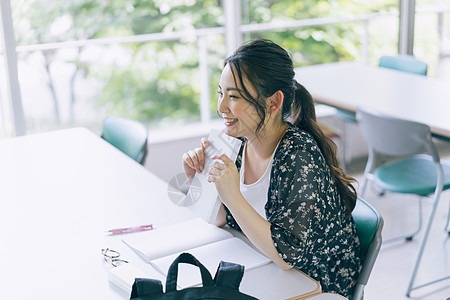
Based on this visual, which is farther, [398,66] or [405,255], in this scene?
[398,66]

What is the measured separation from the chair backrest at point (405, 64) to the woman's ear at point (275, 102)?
2262mm

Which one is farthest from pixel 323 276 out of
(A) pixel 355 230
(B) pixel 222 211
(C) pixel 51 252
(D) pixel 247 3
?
(D) pixel 247 3

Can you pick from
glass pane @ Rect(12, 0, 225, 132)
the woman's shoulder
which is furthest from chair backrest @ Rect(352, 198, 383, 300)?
glass pane @ Rect(12, 0, 225, 132)

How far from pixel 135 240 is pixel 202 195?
0.20m

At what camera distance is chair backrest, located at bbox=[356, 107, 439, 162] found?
2438 millimetres

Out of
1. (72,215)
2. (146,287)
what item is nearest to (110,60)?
(72,215)

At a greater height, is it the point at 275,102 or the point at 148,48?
the point at 275,102

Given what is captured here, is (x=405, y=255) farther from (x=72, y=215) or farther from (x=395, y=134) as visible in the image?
(x=72, y=215)

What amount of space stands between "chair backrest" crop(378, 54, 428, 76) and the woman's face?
231 cm

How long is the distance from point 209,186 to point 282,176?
0.20m

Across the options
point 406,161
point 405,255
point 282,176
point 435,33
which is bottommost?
point 405,255

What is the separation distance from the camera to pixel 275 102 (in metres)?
1.47

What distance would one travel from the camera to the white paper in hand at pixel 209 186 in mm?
1469

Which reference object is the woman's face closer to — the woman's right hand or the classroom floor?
the woman's right hand
